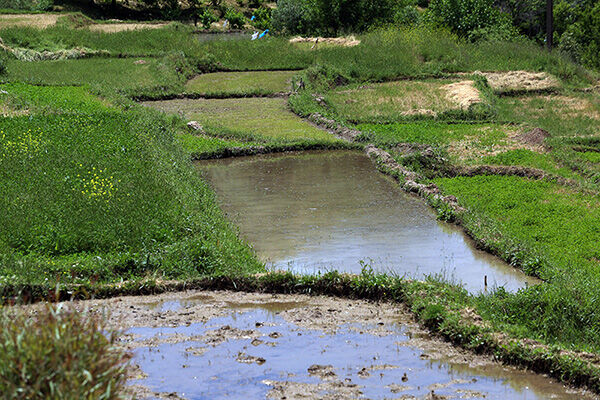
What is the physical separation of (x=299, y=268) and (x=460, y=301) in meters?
2.70

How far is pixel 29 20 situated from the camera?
38062mm

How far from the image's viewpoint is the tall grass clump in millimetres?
4645

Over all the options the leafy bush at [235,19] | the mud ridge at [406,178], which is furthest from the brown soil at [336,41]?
the leafy bush at [235,19]

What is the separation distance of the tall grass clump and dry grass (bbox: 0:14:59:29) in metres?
34.0

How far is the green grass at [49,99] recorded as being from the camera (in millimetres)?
21389

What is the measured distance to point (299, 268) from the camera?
1108 centimetres

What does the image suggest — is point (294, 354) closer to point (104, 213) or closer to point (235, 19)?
point (104, 213)

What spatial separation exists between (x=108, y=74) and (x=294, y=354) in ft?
78.7

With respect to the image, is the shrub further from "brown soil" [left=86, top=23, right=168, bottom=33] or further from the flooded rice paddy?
the flooded rice paddy

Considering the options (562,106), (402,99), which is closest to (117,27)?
(402,99)

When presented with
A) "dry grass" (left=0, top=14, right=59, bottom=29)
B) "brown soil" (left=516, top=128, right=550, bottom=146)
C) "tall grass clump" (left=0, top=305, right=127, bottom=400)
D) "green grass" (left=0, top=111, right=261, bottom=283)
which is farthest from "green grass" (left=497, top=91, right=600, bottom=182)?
"dry grass" (left=0, top=14, right=59, bottom=29)

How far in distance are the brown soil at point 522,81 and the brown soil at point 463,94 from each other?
1497 millimetres

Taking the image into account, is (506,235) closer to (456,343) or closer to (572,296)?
(572,296)

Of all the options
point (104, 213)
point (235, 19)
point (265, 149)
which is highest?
point (104, 213)
